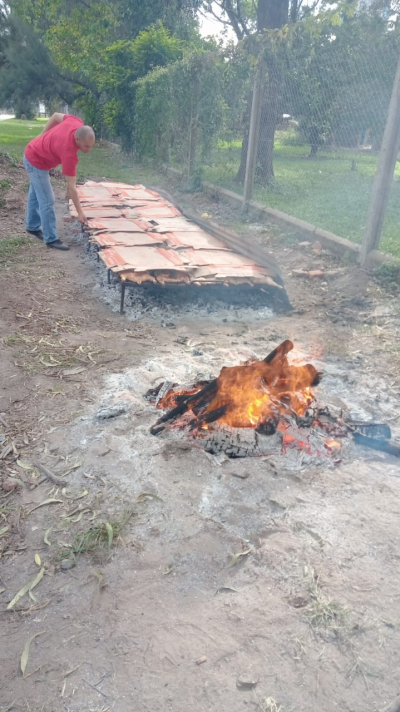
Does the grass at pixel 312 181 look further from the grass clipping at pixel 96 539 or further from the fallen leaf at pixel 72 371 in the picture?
the grass clipping at pixel 96 539

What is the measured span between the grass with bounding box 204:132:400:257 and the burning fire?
12.2 feet

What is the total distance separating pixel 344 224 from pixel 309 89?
7.54ft

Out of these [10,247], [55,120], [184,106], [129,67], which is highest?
[129,67]

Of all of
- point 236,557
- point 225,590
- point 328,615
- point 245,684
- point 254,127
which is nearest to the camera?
point 245,684

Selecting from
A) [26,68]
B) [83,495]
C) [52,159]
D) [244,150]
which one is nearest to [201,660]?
[83,495]

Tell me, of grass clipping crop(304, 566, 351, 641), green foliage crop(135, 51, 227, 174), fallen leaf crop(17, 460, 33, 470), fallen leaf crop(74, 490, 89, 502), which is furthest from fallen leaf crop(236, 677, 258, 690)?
green foliage crop(135, 51, 227, 174)

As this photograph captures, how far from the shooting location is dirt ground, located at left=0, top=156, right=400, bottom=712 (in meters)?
2.05

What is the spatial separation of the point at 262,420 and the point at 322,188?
9.56 meters

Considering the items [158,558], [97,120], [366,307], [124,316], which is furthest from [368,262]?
[97,120]

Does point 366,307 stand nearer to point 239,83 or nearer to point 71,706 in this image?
point 71,706

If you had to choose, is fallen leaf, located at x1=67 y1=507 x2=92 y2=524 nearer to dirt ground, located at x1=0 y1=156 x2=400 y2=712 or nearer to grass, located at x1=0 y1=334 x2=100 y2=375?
dirt ground, located at x1=0 y1=156 x2=400 y2=712

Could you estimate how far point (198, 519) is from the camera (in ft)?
9.32

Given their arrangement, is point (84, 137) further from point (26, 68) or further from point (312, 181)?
point (26, 68)

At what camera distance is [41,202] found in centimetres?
721
